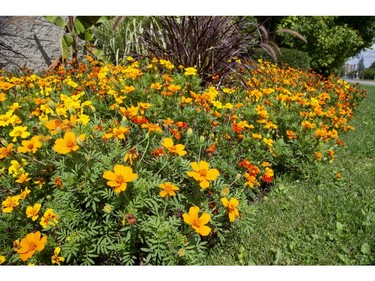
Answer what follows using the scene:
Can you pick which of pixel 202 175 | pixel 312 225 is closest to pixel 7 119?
pixel 202 175

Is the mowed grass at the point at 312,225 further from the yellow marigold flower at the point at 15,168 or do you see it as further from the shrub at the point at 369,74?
the shrub at the point at 369,74

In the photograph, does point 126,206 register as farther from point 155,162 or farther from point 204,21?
point 204,21

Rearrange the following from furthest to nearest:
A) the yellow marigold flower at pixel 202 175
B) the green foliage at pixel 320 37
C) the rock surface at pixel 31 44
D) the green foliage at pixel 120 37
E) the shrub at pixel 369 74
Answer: the shrub at pixel 369 74, the green foliage at pixel 320 37, the green foliage at pixel 120 37, the rock surface at pixel 31 44, the yellow marigold flower at pixel 202 175

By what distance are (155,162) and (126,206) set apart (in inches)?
14.8

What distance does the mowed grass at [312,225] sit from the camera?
1881 mm

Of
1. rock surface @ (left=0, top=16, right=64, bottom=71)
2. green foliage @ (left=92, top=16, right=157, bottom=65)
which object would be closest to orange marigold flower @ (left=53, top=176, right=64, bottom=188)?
rock surface @ (left=0, top=16, right=64, bottom=71)

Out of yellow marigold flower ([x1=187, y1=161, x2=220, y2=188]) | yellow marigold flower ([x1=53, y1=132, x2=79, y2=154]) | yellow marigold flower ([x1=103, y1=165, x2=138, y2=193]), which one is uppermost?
yellow marigold flower ([x1=53, y1=132, x2=79, y2=154])

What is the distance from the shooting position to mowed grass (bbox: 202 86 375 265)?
1.88 metres

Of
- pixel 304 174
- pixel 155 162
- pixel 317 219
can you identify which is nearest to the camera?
pixel 155 162

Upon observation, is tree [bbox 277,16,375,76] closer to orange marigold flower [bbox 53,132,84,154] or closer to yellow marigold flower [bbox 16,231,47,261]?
orange marigold flower [bbox 53,132,84,154]

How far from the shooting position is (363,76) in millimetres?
51406

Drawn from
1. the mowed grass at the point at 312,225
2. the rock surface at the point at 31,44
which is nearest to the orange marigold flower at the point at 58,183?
the mowed grass at the point at 312,225

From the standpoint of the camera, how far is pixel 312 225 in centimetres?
216

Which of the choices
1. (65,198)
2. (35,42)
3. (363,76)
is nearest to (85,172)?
(65,198)
